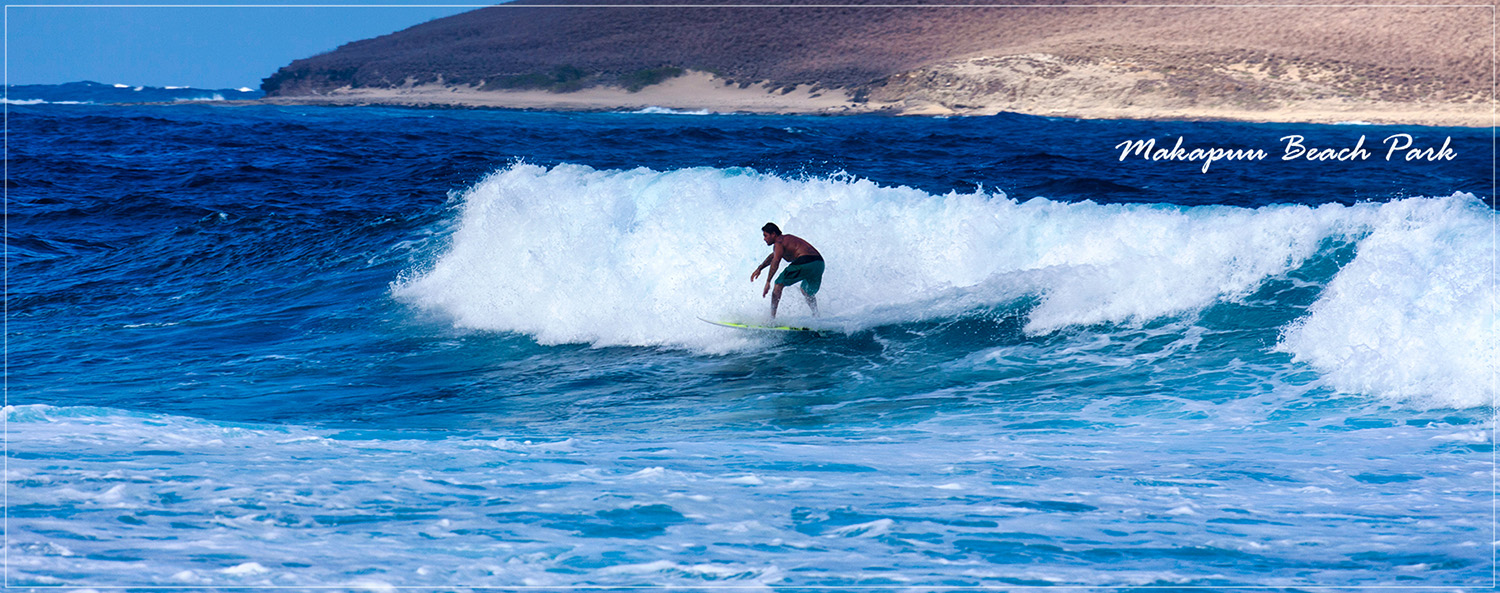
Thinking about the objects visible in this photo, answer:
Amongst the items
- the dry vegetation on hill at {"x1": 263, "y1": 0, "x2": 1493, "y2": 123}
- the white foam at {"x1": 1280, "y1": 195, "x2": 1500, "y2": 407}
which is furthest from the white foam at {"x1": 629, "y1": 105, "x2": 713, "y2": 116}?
the white foam at {"x1": 1280, "y1": 195, "x2": 1500, "y2": 407}

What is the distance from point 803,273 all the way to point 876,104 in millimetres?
56972

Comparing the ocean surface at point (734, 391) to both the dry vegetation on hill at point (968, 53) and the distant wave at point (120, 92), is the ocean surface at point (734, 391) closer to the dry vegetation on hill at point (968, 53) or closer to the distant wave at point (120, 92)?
the dry vegetation on hill at point (968, 53)

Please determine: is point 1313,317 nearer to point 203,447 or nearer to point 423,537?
point 423,537

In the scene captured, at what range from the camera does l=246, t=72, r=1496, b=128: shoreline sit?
52.5 metres

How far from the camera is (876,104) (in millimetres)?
65500

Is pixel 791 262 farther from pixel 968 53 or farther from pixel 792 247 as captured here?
pixel 968 53

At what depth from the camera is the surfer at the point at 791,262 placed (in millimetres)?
10078

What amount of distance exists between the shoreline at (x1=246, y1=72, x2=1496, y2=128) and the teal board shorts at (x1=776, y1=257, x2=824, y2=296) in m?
47.7

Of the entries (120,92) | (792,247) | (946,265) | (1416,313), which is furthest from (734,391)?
(120,92)

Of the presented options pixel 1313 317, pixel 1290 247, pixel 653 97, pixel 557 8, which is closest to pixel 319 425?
pixel 1313 317

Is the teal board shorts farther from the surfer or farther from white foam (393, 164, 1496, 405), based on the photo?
white foam (393, 164, 1496, 405)

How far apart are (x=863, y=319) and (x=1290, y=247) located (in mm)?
4450

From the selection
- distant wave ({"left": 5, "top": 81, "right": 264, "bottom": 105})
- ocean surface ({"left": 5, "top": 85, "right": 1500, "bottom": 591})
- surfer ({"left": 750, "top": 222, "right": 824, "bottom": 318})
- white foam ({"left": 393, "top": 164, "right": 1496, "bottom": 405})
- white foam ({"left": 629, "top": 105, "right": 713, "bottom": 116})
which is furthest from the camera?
distant wave ({"left": 5, "top": 81, "right": 264, "bottom": 105})

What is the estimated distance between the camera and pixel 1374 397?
7883 mm
